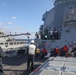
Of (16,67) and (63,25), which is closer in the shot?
(16,67)

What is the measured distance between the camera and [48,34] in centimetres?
1867

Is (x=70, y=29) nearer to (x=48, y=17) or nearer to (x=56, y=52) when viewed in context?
(x=56, y=52)

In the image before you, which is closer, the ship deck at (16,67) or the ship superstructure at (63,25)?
the ship deck at (16,67)

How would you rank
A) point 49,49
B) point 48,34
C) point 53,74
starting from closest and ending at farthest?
point 53,74, point 49,49, point 48,34

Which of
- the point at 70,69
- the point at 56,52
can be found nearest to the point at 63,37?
the point at 56,52

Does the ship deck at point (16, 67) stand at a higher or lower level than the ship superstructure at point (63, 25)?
lower

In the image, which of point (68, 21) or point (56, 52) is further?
point (68, 21)

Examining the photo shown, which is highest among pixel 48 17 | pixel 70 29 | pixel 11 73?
pixel 48 17

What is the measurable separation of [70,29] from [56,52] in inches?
136

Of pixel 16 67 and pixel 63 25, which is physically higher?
pixel 63 25

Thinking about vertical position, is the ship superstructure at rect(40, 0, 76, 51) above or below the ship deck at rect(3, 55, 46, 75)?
above

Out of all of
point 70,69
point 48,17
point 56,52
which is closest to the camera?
point 70,69

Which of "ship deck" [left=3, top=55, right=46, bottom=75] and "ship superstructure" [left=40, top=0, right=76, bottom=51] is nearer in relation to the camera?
"ship deck" [left=3, top=55, right=46, bottom=75]

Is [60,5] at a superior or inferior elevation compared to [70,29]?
superior
